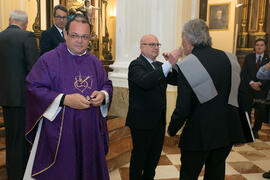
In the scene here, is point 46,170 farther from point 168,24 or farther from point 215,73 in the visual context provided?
point 168,24

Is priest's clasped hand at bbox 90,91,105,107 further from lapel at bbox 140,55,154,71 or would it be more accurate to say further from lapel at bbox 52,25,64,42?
lapel at bbox 52,25,64,42

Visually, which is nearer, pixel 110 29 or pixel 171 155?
pixel 171 155

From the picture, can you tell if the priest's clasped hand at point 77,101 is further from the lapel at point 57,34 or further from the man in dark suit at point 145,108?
the lapel at point 57,34

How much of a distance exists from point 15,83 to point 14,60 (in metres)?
0.22

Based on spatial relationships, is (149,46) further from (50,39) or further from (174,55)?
(50,39)

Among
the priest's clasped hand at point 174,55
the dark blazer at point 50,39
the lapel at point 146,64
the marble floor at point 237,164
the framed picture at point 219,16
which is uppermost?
the framed picture at point 219,16

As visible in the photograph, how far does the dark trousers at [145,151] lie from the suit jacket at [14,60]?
1.19 metres

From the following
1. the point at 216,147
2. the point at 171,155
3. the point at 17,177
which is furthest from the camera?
the point at 171,155

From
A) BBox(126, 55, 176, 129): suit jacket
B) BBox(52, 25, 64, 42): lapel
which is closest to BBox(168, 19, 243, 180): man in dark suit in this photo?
BBox(126, 55, 176, 129): suit jacket

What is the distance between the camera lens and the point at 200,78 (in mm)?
1783

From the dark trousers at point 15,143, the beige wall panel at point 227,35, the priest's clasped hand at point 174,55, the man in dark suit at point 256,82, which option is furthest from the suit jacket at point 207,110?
the beige wall panel at point 227,35

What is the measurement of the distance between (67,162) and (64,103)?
0.42m

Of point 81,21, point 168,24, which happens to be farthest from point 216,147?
point 168,24

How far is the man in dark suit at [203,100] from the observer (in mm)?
1801
